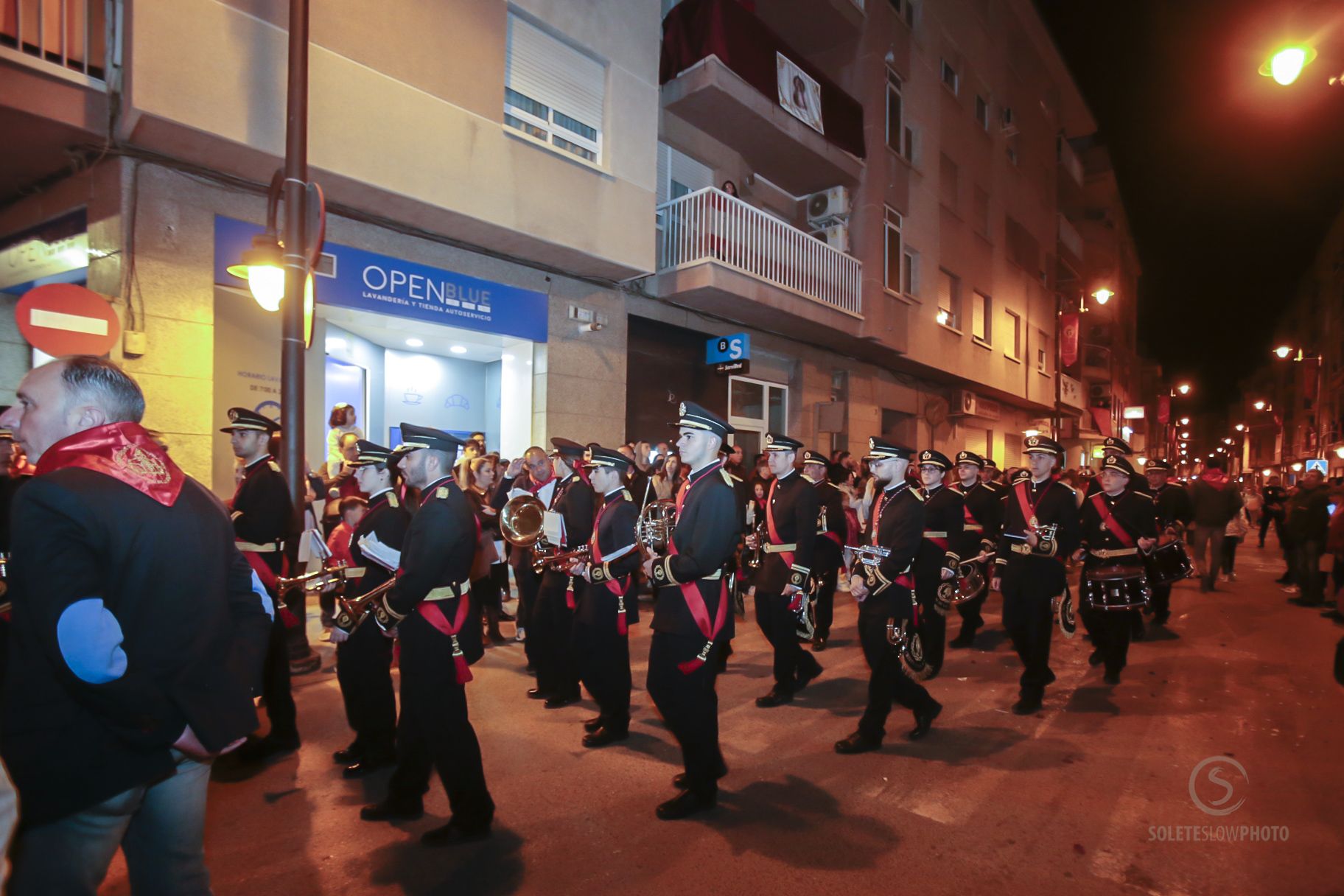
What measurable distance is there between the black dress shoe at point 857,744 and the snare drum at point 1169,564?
5832mm

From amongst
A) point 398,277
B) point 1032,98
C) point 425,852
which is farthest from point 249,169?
point 1032,98

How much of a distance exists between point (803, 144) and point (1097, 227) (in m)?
34.4

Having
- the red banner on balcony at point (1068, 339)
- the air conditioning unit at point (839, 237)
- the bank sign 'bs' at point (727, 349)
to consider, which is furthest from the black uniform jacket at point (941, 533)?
the red banner on balcony at point (1068, 339)

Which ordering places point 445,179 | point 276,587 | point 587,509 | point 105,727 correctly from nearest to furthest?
point 105,727, point 276,587, point 587,509, point 445,179

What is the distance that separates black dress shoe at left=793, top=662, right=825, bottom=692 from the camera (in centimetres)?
670

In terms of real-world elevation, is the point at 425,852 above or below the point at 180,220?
below

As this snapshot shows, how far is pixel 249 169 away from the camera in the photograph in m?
8.30

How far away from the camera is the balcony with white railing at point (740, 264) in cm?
1305

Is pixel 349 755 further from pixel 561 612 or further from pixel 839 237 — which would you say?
pixel 839 237

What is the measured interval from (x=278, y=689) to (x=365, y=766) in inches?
36.5

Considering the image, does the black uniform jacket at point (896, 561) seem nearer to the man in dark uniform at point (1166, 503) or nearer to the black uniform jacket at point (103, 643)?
the black uniform jacket at point (103, 643)

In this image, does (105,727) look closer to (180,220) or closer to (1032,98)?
(180,220)

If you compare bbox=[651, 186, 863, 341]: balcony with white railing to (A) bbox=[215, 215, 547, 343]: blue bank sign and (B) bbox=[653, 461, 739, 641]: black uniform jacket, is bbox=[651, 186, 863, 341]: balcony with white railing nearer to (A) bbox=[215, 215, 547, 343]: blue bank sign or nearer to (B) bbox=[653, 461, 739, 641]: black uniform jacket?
(A) bbox=[215, 215, 547, 343]: blue bank sign

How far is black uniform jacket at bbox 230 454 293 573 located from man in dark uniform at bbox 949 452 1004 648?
24.1ft
